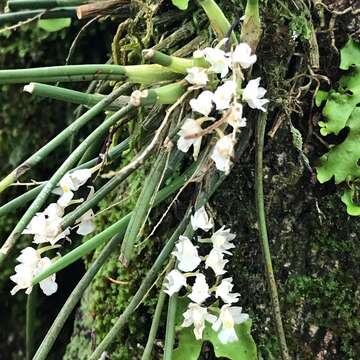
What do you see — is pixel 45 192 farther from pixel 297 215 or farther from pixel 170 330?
pixel 297 215

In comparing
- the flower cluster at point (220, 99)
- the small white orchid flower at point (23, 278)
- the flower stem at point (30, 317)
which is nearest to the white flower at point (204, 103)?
the flower cluster at point (220, 99)

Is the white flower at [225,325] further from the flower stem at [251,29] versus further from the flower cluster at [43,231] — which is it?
Result: the flower stem at [251,29]

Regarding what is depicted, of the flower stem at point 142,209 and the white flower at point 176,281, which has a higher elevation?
the flower stem at point 142,209

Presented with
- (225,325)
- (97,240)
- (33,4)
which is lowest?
(225,325)

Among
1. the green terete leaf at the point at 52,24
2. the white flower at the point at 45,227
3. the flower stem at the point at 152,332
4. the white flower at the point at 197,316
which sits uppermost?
the green terete leaf at the point at 52,24

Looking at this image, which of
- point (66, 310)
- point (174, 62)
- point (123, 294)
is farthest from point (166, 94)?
point (123, 294)

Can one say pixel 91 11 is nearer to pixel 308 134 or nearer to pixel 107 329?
pixel 308 134

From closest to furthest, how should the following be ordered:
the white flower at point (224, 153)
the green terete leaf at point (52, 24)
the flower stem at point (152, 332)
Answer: the white flower at point (224, 153), the flower stem at point (152, 332), the green terete leaf at point (52, 24)
